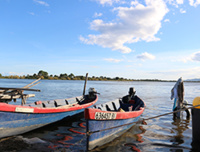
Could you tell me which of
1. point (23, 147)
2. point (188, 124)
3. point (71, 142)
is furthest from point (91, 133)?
point (188, 124)

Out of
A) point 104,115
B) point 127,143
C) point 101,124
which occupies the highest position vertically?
point 104,115

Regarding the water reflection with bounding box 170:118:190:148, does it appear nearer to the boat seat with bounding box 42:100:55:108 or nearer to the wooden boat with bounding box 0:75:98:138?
the wooden boat with bounding box 0:75:98:138

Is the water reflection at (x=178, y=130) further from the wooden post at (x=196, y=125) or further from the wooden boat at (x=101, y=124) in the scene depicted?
the wooden boat at (x=101, y=124)

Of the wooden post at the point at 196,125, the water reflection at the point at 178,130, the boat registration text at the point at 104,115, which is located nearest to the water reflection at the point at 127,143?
the boat registration text at the point at 104,115

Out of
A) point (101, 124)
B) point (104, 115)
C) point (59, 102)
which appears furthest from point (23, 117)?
point (59, 102)

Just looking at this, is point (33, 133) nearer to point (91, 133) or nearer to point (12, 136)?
point (12, 136)

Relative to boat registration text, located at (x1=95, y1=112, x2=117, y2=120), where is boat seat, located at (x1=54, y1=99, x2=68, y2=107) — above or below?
below

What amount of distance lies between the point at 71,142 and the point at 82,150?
3.90 ft

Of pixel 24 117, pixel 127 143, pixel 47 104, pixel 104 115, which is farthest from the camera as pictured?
pixel 47 104

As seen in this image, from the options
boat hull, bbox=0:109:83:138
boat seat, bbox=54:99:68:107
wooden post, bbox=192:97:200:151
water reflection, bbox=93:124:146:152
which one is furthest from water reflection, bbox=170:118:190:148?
boat seat, bbox=54:99:68:107

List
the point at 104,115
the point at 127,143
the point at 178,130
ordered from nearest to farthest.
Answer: the point at 104,115, the point at 127,143, the point at 178,130

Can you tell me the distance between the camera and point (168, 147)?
7.12m

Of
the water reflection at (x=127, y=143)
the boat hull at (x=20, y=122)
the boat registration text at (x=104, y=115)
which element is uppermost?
the boat registration text at (x=104, y=115)

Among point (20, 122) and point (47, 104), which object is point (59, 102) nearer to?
point (47, 104)
